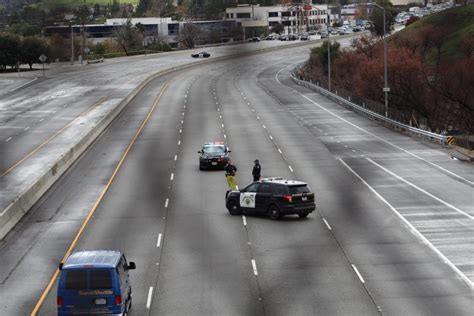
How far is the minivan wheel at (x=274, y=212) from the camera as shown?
3959 cm

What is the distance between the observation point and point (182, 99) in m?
97.2

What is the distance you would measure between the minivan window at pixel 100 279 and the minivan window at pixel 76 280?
186 millimetres

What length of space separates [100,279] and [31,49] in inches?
5214

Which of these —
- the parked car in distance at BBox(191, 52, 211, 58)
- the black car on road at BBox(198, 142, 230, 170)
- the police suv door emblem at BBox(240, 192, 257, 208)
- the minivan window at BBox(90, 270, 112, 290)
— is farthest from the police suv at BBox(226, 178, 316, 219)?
the parked car in distance at BBox(191, 52, 211, 58)

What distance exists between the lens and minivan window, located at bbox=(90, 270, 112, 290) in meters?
23.6

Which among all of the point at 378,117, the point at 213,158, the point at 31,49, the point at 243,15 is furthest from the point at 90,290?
the point at 31,49

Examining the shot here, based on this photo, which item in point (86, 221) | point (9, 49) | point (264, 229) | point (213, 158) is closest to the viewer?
point (264, 229)

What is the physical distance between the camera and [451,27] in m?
161

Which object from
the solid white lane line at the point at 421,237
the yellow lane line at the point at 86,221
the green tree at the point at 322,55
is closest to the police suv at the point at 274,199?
the solid white lane line at the point at 421,237

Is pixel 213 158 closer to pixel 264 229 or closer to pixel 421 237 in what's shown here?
pixel 264 229

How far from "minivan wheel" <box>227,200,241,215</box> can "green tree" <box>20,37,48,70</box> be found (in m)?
114

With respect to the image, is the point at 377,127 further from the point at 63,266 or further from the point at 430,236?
the point at 63,266

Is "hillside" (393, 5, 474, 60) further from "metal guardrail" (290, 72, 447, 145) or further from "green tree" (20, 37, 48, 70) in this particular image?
"green tree" (20, 37, 48, 70)

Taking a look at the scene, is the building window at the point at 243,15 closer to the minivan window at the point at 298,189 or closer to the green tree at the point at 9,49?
the minivan window at the point at 298,189
